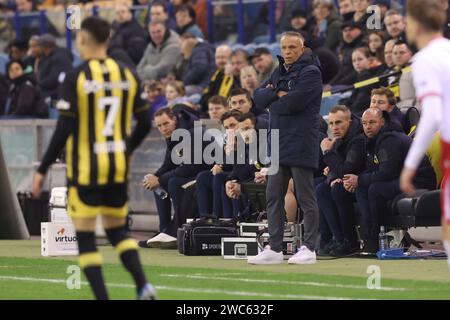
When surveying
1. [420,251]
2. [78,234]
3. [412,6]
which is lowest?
[420,251]

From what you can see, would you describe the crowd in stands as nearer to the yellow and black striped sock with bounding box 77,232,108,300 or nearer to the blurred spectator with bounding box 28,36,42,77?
the blurred spectator with bounding box 28,36,42,77

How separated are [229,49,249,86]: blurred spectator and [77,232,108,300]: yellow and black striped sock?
9745mm

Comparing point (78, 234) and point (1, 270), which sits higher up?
point (78, 234)

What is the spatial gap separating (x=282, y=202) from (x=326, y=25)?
21.6 feet

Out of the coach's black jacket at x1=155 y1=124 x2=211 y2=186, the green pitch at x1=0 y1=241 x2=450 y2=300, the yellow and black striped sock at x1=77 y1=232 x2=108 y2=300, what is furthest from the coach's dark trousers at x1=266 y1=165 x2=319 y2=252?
the yellow and black striped sock at x1=77 y1=232 x2=108 y2=300

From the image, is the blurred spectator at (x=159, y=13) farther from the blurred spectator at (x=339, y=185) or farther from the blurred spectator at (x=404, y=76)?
the blurred spectator at (x=339, y=185)

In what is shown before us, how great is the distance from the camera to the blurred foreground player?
9.41m

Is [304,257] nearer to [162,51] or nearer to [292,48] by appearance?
[292,48]

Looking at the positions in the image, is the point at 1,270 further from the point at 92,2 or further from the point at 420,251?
the point at 92,2

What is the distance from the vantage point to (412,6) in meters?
8.44

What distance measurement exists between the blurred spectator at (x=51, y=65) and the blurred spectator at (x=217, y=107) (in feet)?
22.9

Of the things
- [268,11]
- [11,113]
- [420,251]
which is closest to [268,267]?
[420,251]
